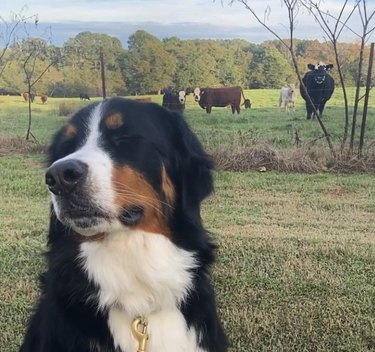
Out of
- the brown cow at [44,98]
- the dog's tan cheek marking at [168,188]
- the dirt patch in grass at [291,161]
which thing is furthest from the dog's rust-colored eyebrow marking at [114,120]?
the brown cow at [44,98]

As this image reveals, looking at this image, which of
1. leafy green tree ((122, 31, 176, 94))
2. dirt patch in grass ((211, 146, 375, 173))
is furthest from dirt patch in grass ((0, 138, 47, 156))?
dirt patch in grass ((211, 146, 375, 173))

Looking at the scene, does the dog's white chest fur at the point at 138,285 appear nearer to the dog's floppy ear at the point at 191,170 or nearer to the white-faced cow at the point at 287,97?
the dog's floppy ear at the point at 191,170

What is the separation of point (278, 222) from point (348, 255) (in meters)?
1.43

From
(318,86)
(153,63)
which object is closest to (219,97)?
(153,63)

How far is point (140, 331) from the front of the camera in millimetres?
2574

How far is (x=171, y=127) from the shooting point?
2801 mm

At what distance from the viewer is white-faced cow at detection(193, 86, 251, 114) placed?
11.5 meters

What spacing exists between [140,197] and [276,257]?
9.22ft

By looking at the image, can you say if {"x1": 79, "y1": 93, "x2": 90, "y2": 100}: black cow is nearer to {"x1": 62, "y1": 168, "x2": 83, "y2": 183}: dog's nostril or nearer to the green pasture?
the green pasture

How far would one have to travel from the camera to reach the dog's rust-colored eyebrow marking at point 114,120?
2.59m

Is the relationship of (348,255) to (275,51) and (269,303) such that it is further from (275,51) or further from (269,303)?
(275,51)

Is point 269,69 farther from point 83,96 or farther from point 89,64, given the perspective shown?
point 83,96

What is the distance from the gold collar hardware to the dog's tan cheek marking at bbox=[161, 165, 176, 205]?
1.73 feet

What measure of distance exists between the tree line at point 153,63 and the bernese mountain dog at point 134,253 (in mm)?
8265
